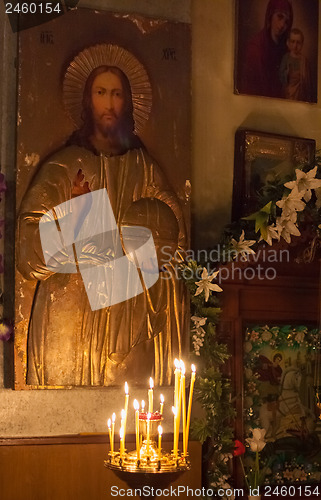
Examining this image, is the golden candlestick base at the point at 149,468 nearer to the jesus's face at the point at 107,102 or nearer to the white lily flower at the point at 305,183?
the white lily flower at the point at 305,183

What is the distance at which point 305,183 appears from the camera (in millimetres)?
4875

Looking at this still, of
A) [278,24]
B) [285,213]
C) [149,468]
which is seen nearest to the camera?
[149,468]

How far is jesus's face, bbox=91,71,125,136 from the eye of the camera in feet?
16.4

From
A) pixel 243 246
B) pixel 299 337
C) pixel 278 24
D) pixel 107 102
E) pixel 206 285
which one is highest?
pixel 278 24

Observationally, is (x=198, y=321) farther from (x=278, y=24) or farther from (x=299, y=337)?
(x=278, y=24)

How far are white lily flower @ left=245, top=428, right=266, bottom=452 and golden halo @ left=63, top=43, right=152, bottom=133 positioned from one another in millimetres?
1796

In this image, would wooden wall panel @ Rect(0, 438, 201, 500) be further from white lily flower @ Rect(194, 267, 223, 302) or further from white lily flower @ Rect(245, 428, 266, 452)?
white lily flower @ Rect(194, 267, 223, 302)

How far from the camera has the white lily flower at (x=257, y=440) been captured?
4906 mm

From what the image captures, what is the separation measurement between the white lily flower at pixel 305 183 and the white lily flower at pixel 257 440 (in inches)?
51.0

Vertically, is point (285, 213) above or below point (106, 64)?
below

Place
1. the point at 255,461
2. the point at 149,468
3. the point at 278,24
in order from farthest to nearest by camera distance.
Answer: the point at 278,24, the point at 255,461, the point at 149,468

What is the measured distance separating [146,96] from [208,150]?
1.68 ft

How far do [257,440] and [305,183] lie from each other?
1422mm

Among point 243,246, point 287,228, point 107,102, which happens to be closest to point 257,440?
point 243,246
